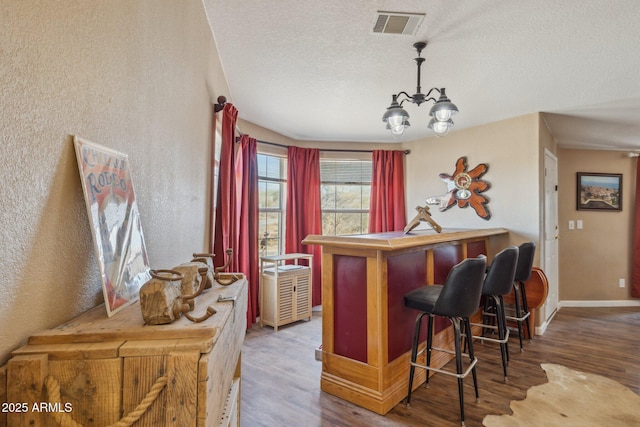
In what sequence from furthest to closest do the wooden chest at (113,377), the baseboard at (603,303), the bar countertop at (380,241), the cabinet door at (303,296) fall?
the baseboard at (603,303), the cabinet door at (303,296), the bar countertop at (380,241), the wooden chest at (113,377)

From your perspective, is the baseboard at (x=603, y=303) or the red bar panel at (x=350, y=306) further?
the baseboard at (x=603, y=303)

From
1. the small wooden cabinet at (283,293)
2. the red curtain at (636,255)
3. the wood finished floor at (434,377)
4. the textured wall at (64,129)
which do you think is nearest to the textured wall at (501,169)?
the wood finished floor at (434,377)

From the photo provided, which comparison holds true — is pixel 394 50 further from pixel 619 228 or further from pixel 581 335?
pixel 619 228

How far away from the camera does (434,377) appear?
8.45 ft

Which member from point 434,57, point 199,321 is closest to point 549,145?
point 434,57

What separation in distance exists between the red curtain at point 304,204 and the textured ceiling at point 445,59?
88 cm

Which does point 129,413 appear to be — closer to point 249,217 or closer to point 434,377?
point 434,377

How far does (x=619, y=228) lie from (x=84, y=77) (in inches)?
256

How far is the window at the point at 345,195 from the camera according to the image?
507 centimetres

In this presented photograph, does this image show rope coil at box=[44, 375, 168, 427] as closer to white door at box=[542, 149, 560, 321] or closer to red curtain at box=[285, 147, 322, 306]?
red curtain at box=[285, 147, 322, 306]

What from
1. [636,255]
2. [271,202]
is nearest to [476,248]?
[271,202]

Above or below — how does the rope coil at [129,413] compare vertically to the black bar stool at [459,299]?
above

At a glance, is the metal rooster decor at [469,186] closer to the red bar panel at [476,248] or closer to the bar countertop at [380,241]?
the red bar panel at [476,248]

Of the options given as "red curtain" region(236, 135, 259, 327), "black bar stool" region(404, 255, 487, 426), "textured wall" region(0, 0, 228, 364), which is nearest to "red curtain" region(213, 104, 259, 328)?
"red curtain" region(236, 135, 259, 327)
